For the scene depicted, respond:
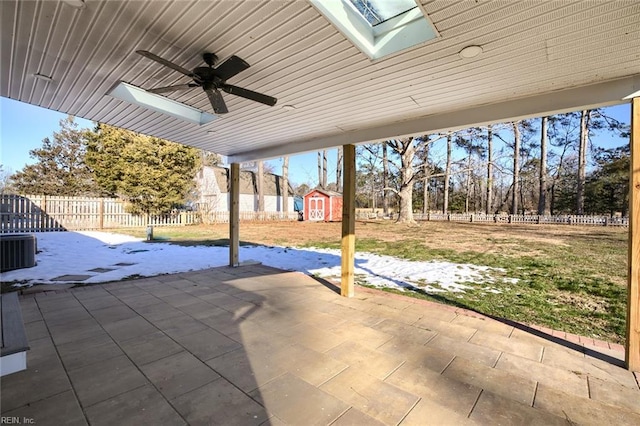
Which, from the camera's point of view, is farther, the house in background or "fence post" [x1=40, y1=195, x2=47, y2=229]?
the house in background

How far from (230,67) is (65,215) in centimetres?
1420

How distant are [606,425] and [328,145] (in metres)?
4.05

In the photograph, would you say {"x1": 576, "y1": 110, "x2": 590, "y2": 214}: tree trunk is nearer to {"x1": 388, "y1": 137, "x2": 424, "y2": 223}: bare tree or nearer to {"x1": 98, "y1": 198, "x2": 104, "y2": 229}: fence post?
{"x1": 388, "y1": 137, "x2": 424, "y2": 223}: bare tree

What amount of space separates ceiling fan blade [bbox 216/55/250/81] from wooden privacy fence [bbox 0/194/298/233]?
1340cm

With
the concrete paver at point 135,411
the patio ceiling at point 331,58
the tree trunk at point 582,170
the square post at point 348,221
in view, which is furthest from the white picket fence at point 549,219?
the concrete paver at point 135,411

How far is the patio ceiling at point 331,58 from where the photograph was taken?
5.90ft

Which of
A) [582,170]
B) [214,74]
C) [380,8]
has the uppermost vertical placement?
[582,170]

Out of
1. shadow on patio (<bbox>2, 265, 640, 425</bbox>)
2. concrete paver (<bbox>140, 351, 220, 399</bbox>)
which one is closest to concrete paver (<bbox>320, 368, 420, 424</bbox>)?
shadow on patio (<bbox>2, 265, 640, 425</bbox>)

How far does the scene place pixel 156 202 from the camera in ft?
48.3

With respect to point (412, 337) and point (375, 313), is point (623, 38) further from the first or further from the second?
point (375, 313)

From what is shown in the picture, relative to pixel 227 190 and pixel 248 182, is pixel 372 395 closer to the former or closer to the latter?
pixel 227 190

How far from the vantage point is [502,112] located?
3037 millimetres

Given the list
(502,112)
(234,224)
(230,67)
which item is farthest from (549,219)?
(230,67)

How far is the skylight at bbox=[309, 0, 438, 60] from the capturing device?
6.46 feet
